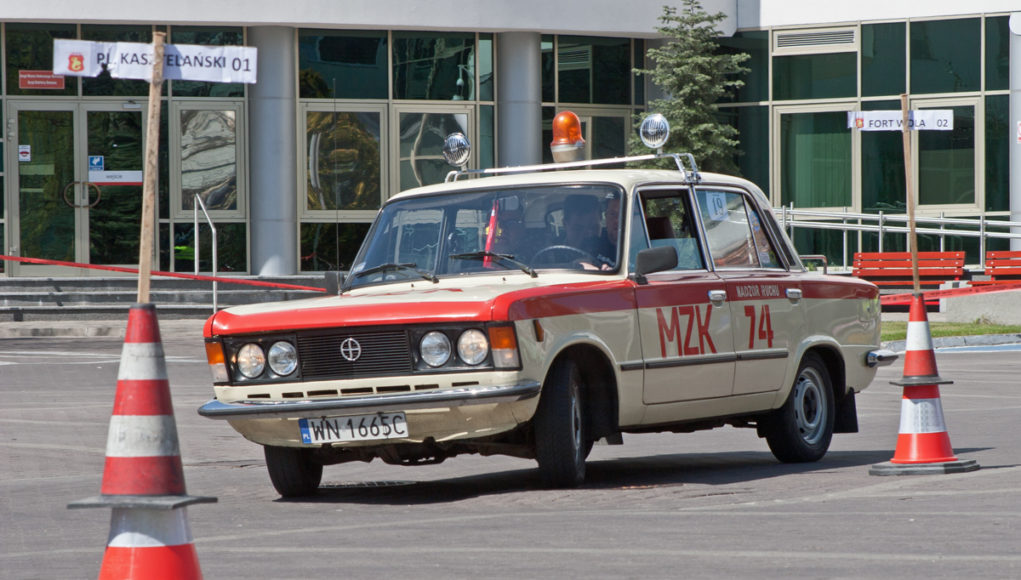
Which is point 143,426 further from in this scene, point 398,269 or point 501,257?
point 398,269

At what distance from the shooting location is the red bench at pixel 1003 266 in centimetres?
2967

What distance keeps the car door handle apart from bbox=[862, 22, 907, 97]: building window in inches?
957

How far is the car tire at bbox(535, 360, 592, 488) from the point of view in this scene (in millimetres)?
8148

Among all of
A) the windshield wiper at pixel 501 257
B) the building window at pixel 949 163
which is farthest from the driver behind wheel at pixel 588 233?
the building window at pixel 949 163

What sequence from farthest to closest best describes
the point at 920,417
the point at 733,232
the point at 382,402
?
the point at 733,232 → the point at 920,417 → the point at 382,402

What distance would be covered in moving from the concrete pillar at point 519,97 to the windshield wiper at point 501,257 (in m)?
22.4

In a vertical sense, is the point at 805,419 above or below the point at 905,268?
below

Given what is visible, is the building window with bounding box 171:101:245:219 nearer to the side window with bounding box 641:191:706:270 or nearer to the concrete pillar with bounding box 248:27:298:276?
the concrete pillar with bounding box 248:27:298:276

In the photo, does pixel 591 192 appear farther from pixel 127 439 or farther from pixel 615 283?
pixel 127 439

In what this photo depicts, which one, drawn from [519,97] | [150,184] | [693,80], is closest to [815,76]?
[693,80]

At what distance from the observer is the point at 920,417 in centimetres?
919

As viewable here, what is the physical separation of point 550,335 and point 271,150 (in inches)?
882

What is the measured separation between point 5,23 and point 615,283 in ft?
75.1

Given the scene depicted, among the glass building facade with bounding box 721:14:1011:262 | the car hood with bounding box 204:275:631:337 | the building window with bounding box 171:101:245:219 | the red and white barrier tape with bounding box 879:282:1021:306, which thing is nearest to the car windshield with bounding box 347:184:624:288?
the car hood with bounding box 204:275:631:337
